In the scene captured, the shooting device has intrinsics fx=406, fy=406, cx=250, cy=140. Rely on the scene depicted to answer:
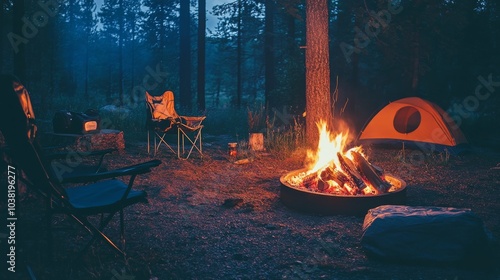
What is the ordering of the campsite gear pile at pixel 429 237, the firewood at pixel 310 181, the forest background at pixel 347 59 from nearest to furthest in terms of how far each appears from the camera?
the campsite gear pile at pixel 429 237, the firewood at pixel 310 181, the forest background at pixel 347 59

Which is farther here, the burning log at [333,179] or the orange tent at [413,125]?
the orange tent at [413,125]

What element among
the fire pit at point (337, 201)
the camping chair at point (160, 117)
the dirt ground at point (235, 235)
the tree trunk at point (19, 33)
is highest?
the tree trunk at point (19, 33)

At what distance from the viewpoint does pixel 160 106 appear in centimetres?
775

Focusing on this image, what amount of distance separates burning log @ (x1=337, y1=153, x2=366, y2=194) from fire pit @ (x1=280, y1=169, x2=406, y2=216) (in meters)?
0.35

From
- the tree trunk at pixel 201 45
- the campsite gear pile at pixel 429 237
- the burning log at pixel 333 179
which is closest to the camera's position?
the campsite gear pile at pixel 429 237

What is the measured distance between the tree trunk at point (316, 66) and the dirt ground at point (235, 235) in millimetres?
1578

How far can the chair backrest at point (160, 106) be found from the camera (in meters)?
7.47

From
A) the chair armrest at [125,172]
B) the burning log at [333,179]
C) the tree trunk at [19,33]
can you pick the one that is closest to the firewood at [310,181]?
the burning log at [333,179]

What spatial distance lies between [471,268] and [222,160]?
4.85 metres

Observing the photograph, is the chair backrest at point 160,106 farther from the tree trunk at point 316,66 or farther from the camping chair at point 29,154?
the camping chair at point 29,154

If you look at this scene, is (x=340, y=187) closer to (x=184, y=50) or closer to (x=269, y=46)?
(x=269, y=46)

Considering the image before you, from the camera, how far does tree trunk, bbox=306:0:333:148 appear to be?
7.21 meters

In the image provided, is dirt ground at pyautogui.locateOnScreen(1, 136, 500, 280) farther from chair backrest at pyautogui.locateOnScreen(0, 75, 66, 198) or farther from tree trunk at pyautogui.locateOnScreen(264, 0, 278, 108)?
tree trunk at pyautogui.locateOnScreen(264, 0, 278, 108)

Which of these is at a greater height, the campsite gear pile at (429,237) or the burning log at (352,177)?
the burning log at (352,177)
